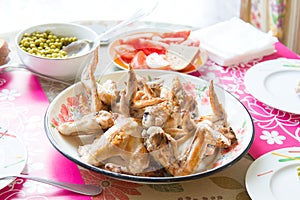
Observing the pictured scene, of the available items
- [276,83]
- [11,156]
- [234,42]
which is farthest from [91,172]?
[234,42]

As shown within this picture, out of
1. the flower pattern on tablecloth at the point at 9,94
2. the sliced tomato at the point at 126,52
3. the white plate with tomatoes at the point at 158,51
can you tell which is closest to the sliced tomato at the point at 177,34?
Result: the white plate with tomatoes at the point at 158,51

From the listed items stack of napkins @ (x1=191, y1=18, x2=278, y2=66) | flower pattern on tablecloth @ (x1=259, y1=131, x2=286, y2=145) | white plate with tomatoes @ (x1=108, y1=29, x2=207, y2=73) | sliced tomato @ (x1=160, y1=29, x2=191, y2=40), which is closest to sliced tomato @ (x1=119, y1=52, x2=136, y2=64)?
white plate with tomatoes @ (x1=108, y1=29, x2=207, y2=73)

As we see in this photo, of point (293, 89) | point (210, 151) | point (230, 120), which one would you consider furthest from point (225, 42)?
point (210, 151)

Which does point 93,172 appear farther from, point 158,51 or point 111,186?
point 158,51

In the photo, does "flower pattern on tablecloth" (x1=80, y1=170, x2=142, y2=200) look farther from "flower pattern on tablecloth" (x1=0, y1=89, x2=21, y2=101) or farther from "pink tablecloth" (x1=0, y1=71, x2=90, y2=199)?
"flower pattern on tablecloth" (x1=0, y1=89, x2=21, y2=101)

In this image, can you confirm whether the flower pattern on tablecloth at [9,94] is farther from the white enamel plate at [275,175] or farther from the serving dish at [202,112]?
the white enamel plate at [275,175]

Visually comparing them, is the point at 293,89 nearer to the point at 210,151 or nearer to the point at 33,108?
the point at 210,151
